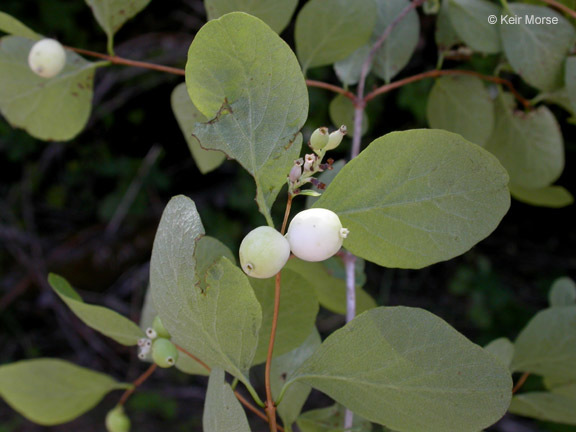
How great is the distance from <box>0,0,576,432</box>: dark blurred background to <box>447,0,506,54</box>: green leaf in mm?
924

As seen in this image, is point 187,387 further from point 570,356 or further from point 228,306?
point 228,306

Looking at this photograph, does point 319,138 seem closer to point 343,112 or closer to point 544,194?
point 343,112

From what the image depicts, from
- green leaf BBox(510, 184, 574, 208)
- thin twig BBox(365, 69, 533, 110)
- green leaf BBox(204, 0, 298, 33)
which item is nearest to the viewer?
green leaf BBox(204, 0, 298, 33)

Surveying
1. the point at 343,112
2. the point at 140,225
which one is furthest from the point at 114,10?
the point at 140,225

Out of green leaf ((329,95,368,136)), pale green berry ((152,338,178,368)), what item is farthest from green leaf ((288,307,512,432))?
green leaf ((329,95,368,136))

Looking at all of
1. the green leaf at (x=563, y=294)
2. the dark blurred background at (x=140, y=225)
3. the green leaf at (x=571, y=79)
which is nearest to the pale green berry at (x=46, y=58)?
the green leaf at (x=571, y=79)

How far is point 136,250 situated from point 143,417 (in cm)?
68

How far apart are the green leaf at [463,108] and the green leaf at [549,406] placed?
0.34m

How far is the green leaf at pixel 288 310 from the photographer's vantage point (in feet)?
1.72

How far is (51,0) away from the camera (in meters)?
1.88

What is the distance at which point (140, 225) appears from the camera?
2.28m

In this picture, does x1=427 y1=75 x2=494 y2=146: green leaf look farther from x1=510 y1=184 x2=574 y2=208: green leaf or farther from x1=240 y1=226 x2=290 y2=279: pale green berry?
x1=240 y1=226 x2=290 y2=279: pale green berry

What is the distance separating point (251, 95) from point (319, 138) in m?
0.07

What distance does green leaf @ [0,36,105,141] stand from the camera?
718 mm
